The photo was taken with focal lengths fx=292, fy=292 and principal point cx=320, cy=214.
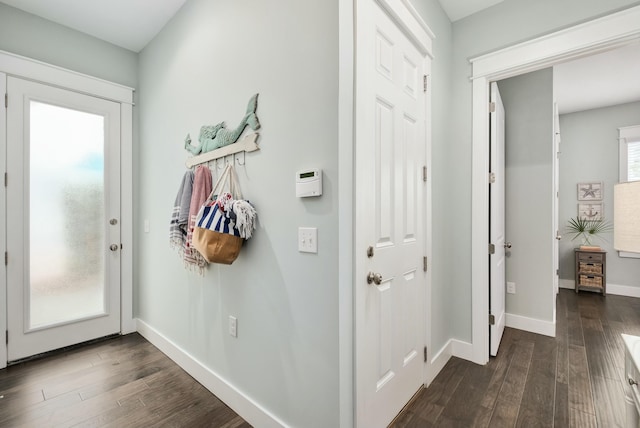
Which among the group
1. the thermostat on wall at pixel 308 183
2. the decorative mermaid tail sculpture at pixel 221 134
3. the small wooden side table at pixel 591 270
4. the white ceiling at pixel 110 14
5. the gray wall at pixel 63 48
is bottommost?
the small wooden side table at pixel 591 270

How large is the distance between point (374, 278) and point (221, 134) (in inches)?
51.8

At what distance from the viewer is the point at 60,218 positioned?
8.40 feet

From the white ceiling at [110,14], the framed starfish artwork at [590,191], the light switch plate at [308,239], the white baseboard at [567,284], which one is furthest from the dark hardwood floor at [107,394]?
the framed starfish artwork at [590,191]

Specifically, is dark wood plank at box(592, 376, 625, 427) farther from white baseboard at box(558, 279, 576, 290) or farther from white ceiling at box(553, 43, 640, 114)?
white baseboard at box(558, 279, 576, 290)

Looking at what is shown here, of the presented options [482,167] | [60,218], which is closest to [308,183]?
[482,167]

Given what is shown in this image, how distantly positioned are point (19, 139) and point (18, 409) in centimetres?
197

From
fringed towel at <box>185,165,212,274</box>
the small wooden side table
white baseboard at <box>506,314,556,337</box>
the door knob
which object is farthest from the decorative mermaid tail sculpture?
the small wooden side table

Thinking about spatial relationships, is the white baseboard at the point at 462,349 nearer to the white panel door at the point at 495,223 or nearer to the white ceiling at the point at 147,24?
the white panel door at the point at 495,223

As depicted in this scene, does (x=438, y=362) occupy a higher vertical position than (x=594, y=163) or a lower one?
lower

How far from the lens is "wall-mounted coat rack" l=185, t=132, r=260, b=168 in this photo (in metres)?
1.67

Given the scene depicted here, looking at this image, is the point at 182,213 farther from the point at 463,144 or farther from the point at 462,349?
the point at 462,349

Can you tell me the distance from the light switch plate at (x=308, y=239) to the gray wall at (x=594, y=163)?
5059mm

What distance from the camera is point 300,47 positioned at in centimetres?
144

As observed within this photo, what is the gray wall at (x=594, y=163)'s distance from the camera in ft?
13.8
